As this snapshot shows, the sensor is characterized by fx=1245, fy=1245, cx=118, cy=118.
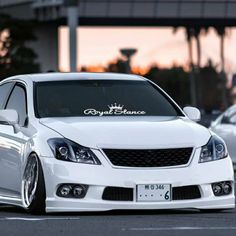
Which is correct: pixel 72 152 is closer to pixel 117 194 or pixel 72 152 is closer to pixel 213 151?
pixel 117 194

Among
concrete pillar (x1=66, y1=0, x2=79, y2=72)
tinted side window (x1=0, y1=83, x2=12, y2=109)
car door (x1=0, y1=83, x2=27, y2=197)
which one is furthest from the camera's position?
concrete pillar (x1=66, y1=0, x2=79, y2=72)

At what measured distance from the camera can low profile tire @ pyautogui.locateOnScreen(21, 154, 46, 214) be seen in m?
12.4

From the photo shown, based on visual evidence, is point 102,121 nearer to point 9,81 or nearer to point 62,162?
point 62,162

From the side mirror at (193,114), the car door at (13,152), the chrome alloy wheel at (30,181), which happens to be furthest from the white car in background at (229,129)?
the chrome alloy wheel at (30,181)

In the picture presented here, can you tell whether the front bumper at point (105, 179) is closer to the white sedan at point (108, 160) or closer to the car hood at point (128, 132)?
the white sedan at point (108, 160)

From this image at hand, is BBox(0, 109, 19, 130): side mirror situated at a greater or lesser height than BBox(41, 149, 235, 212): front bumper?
greater

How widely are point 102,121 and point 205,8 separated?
56.8 m

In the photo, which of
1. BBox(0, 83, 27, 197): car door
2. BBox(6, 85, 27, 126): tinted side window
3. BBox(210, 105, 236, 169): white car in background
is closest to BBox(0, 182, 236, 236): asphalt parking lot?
BBox(0, 83, 27, 197): car door

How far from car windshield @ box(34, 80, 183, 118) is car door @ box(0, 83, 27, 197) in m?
0.25

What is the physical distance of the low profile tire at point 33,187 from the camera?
12.4m

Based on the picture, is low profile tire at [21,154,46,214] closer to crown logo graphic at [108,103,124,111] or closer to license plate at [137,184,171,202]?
license plate at [137,184,171,202]

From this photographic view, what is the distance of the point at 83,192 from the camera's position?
1224 centimetres

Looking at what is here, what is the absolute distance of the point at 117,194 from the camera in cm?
1220

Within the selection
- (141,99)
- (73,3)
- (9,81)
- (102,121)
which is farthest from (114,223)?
(73,3)
